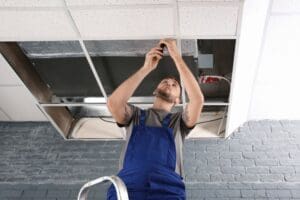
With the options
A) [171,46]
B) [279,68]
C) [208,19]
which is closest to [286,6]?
[208,19]

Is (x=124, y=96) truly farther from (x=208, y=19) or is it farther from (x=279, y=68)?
(x=279, y=68)

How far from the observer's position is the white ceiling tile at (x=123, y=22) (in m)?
2.23

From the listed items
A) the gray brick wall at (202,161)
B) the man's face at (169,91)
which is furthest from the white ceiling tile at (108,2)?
the gray brick wall at (202,161)

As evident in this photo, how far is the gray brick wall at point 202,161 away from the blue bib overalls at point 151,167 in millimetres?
1514

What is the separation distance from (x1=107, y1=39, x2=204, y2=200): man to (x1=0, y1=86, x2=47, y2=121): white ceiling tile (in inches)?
66.5

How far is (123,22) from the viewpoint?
7.64 feet

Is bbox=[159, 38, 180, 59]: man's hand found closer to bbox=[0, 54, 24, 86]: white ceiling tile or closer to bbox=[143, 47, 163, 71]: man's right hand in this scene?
bbox=[143, 47, 163, 71]: man's right hand

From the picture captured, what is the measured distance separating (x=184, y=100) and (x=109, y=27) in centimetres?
106

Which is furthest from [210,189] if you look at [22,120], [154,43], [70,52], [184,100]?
[22,120]

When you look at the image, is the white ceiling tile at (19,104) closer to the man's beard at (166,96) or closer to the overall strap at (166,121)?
the man's beard at (166,96)

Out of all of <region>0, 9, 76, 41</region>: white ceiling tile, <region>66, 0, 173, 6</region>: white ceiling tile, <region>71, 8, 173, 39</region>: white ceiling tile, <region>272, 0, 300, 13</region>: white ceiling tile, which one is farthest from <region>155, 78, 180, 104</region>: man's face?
<region>272, 0, 300, 13</region>: white ceiling tile

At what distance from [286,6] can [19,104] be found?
2696mm

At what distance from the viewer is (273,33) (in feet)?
8.68

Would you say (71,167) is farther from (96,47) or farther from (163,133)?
(163,133)
